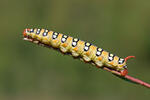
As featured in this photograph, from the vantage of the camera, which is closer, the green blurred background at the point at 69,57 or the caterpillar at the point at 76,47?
the caterpillar at the point at 76,47

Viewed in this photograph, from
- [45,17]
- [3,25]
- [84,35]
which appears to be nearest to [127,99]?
[84,35]

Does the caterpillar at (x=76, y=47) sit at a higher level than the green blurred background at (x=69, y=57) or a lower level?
lower

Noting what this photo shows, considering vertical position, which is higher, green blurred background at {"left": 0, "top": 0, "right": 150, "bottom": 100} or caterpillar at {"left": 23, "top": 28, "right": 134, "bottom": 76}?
green blurred background at {"left": 0, "top": 0, "right": 150, "bottom": 100}

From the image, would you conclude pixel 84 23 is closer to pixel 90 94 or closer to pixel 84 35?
pixel 84 35

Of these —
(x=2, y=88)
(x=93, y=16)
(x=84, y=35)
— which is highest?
(x=93, y=16)

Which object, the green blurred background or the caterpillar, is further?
the green blurred background

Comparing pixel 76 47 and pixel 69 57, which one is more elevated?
pixel 69 57

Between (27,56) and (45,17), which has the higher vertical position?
(45,17)

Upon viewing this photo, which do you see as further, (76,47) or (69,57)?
(69,57)
